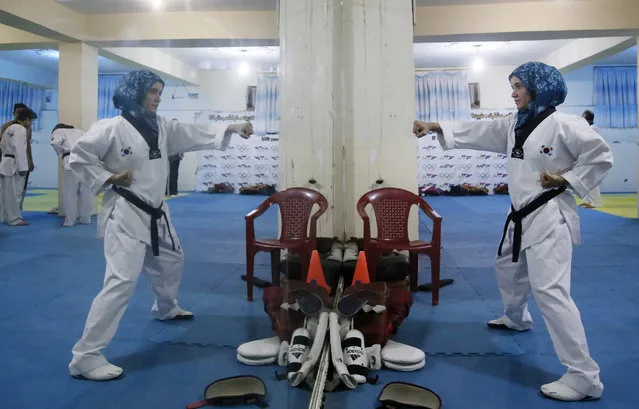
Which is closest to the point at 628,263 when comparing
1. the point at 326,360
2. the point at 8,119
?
the point at 326,360

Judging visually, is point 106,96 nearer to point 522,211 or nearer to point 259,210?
point 259,210

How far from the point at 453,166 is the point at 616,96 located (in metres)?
2.94

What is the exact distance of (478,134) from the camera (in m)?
2.51

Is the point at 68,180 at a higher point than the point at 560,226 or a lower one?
higher

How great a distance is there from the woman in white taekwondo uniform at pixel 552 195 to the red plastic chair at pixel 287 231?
89 cm

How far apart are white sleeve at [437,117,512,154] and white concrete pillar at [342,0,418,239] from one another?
818 millimetres

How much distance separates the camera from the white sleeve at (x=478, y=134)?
2.46 meters

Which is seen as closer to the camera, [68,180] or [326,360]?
[68,180]

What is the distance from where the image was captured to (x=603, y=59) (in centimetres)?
686

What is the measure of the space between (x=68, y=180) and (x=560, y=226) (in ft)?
6.11

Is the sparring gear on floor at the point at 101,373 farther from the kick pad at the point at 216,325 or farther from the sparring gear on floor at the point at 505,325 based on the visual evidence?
the sparring gear on floor at the point at 505,325

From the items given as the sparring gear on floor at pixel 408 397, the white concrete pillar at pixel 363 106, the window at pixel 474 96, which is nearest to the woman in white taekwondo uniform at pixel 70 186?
the white concrete pillar at pixel 363 106

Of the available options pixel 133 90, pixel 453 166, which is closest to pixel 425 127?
pixel 133 90

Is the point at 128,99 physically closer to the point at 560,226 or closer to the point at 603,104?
the point at 560,226
